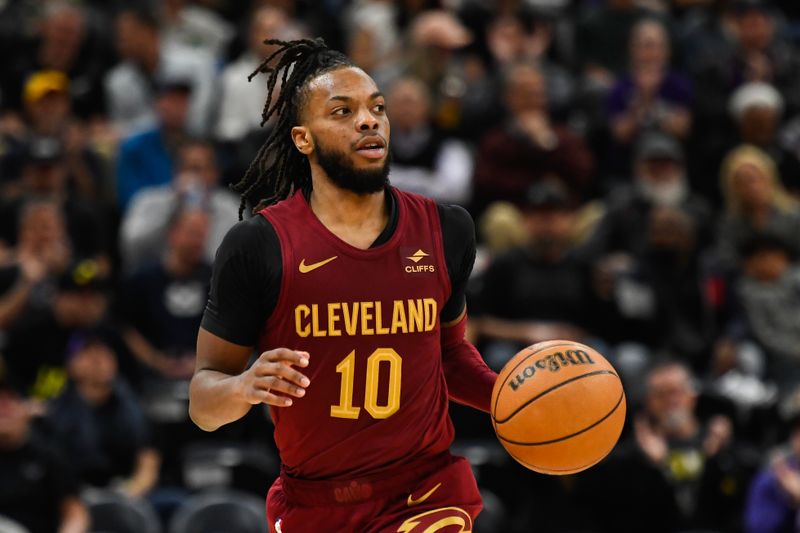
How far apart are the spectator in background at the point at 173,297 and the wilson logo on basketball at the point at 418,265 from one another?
206 inches

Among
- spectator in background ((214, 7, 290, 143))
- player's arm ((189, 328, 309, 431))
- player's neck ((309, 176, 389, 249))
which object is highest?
player's neck ((309, 176, 389, 249))

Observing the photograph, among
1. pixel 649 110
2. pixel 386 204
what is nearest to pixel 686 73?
pixel 649 110

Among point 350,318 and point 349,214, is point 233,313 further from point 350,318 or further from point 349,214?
point 349,214

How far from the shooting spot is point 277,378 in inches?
155

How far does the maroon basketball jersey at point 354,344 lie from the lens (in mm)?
4344

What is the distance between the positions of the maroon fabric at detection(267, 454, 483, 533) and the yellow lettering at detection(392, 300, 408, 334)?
1.66ft

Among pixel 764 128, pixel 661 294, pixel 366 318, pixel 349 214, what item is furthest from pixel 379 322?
pixel 764 128

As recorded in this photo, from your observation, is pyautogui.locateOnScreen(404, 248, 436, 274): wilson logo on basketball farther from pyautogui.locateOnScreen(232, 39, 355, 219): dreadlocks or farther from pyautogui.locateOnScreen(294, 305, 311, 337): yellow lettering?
pyautogui.locateOnScreen(232, 39, 355, 219): dreadlocks

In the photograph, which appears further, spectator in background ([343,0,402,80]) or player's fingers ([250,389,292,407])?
spectator in background ([343,0,402,80])

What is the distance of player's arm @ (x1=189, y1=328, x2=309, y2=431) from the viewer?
3924 mm

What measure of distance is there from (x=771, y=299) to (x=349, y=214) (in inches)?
256

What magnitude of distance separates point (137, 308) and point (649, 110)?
4538mm

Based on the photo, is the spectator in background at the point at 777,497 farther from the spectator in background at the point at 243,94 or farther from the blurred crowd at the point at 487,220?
the spectator in background at the point at 243,94

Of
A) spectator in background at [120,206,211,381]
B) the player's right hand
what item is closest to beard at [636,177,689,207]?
spectator in background at [120,206,211,381]
